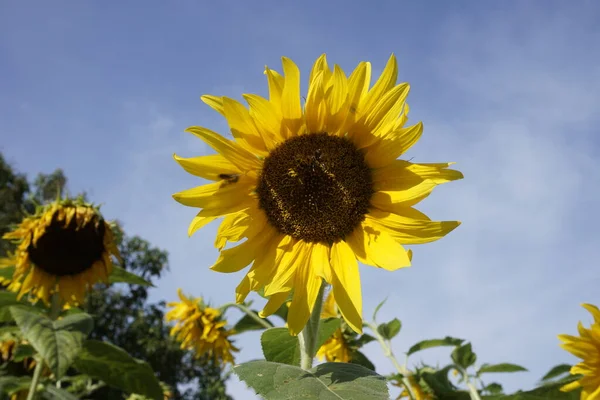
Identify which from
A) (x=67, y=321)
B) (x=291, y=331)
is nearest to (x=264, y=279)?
(x=291, y=331)

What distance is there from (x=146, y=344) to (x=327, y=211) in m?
23.7

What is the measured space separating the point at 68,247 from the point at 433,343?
7.91 feet

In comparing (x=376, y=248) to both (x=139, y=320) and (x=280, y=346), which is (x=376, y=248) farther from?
(x=139, y=320)

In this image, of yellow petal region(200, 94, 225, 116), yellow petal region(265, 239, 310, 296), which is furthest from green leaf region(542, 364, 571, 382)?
yellow petal region(200, 94, 225, 116)

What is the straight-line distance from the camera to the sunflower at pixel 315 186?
172 cm

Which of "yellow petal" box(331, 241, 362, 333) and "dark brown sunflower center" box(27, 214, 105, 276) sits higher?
"dark brown sunflower center" box(27, 214, 105, 276)

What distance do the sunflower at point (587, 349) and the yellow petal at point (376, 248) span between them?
1.59 m

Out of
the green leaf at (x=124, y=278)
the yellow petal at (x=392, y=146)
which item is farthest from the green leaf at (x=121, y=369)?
the yellow petal at (x=392, y=146)

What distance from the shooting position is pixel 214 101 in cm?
177

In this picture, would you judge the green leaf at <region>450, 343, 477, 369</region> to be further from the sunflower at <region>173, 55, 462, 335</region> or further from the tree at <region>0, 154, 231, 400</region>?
the tree at <region>0, 154, 231, 400</region>

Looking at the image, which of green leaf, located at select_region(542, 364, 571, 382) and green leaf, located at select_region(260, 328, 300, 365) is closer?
green leaf, located at select_region(260, 328, 300, 365)

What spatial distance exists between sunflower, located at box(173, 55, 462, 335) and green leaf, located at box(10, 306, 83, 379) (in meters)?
1.06

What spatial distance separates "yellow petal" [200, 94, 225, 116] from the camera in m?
1.76

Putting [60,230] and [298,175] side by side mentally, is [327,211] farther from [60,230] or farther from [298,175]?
[60,230]
